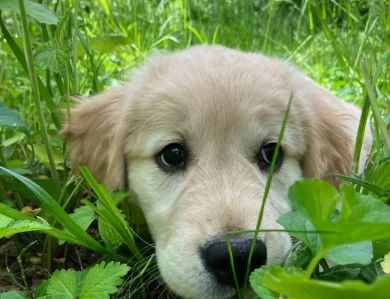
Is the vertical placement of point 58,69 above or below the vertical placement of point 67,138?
above

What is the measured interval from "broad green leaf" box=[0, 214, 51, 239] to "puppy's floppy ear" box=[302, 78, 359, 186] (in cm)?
118

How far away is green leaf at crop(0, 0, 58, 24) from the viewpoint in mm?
1592

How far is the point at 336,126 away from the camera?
2145 millimetres

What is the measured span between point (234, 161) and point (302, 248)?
48cm

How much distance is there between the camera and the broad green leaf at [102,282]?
1.07 meters

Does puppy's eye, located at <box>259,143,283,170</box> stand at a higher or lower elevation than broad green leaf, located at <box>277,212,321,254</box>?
lower

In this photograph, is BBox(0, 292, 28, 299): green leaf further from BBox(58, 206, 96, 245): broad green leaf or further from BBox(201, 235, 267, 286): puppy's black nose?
BBox(201, 235, 267, 286): puppy's black nose

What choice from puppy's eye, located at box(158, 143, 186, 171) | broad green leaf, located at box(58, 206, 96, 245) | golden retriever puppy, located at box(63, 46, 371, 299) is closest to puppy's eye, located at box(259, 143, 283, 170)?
golden retriever puppy, located at box(63, 46, 371, 299)

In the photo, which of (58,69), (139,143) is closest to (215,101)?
(139,143)

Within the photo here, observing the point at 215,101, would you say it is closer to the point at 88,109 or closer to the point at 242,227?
the point at 242,227

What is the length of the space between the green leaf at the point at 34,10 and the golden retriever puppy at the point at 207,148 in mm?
467

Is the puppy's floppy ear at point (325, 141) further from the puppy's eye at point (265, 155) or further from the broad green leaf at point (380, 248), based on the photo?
the broad green leaf at point (380, 248)

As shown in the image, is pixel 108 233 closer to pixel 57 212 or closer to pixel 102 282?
pixel 57 212

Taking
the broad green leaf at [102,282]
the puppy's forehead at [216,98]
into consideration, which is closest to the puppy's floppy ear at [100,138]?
the puppy's forehead at [216,98]
